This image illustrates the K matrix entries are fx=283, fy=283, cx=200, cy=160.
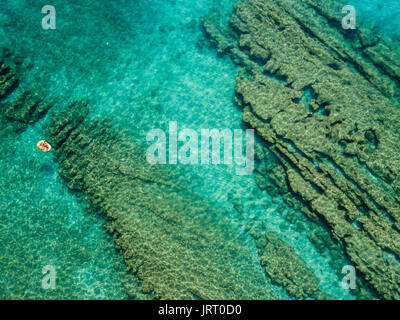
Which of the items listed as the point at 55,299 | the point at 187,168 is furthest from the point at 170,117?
the point at 55,299

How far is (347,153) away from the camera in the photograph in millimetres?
10203

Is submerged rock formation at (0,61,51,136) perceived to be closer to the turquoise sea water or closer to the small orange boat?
the turquoise sea water

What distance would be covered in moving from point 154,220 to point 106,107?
517 centimetres

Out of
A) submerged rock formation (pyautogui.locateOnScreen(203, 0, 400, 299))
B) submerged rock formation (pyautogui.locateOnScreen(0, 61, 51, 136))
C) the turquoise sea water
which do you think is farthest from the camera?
submerged rock formation (pyautogui.locateOnScreen(0, 61, 51, 136))

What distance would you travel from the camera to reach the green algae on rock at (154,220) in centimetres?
918

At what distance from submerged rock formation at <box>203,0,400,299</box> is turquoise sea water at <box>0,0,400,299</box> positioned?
34.3 inches

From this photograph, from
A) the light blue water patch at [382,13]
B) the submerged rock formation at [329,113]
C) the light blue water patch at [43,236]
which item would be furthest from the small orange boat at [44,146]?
the light blue water patch at [382,13]

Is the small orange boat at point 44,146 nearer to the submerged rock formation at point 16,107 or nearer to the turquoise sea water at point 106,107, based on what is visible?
the turquoise sea water at point 106,107

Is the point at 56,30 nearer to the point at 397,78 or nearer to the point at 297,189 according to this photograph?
the point at 297,189

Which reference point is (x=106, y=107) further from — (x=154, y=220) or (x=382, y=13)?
(x=382, y=13)

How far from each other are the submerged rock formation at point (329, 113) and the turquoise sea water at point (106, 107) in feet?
2.86

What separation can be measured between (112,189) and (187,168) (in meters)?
2.85

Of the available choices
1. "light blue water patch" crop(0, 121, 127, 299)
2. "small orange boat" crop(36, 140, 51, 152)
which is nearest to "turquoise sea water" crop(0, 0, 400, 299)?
"light blue water patch" crop(0, 121, 127, 299)

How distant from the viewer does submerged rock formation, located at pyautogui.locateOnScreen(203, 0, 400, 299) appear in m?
9.62
